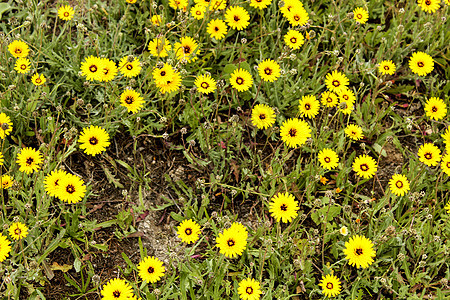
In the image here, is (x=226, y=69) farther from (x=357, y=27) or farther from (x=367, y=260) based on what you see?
(x=367, y=260)

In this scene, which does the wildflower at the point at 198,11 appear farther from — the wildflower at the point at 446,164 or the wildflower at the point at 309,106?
the wildflower at the point at 446,164

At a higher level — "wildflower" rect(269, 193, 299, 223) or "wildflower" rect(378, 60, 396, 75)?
"wildflower" rect(378, 60, 396, 75)

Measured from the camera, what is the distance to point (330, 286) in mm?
3473

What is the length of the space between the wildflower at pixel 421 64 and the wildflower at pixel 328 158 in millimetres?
1359

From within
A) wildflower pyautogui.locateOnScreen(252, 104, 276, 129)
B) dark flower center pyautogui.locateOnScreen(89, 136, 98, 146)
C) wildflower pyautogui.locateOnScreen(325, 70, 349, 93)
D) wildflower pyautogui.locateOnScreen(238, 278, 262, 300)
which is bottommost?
wildflower pyautogui.locateOnScreen(238, 278, 262, 300)

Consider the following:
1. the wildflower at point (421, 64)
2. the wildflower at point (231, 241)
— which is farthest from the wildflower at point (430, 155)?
the wildflower at point (231, 241)

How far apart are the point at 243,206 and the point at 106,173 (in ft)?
4.07

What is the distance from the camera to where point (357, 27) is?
482 cm

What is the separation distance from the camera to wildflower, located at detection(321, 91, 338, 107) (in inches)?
163

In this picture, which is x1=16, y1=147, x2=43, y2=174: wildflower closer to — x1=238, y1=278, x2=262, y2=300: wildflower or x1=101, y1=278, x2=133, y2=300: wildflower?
x1=101, y1=278, x2=133, y2=300: wildflower

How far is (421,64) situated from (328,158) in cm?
154

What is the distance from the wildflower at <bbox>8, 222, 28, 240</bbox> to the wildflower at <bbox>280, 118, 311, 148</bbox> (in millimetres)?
2158

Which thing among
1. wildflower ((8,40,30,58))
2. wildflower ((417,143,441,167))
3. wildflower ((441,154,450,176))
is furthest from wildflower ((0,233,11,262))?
wildflower ((441,154,450,176))

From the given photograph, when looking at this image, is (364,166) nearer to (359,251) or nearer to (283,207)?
(359,251)
